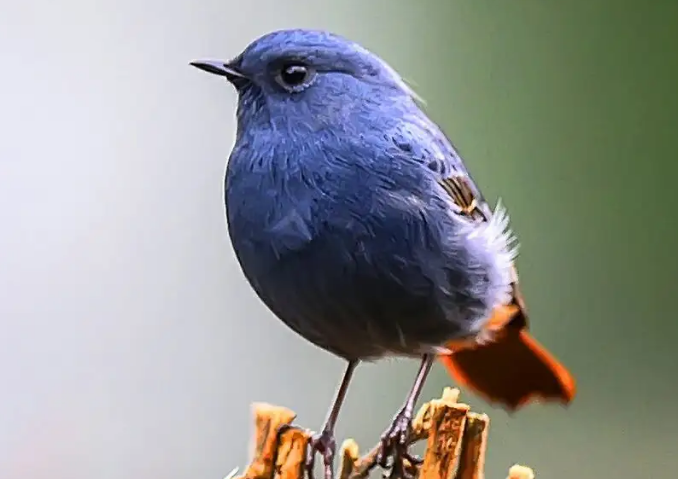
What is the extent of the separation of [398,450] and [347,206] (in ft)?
1.10

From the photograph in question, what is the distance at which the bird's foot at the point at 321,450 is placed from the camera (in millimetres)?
975

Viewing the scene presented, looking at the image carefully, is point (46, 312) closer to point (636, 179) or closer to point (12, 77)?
point (12, 77)

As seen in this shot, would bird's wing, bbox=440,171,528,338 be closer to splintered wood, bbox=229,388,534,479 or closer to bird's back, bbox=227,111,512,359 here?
bird's back, bbox=227,111,512,359

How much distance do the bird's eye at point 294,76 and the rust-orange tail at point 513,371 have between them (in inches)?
18.1

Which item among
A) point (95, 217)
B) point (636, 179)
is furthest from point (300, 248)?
point (636, 179)

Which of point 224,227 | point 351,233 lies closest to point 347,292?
point 351,233

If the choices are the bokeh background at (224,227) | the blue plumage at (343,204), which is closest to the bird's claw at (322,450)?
the blue plumage at (343,204)

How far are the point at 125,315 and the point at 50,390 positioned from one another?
0.60ft

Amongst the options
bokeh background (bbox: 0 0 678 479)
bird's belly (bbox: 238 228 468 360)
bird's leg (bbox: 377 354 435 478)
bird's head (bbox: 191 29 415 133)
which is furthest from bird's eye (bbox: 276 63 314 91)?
bokeh background (bbox: 0 0 678 479)

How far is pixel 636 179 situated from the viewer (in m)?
1.69

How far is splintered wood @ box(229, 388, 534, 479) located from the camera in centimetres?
93

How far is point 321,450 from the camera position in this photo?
1002 millimetres

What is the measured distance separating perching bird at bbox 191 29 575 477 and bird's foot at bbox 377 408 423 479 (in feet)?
0.23

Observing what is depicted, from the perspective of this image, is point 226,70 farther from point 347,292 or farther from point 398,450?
point 398,450
